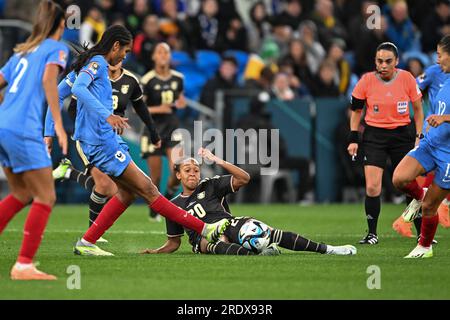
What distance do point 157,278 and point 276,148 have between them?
38.0 ft

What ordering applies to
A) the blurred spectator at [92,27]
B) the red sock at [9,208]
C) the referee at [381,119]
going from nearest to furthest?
the red sock at [9,208], the referee at [381,119], the blurred spectator at [92,27]

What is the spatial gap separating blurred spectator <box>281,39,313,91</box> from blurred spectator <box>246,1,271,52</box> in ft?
4.20

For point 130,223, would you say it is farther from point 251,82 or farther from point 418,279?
point 418,279

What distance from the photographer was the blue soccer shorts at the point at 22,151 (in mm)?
8414

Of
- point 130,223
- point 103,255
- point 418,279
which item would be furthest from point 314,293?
point 130,223

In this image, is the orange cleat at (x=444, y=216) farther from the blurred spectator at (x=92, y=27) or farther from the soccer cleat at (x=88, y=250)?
the blurred spectator at (x=92, y=27)

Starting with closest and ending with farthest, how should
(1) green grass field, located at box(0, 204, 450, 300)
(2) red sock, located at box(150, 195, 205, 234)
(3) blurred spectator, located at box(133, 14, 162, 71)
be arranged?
(1) green grass field, located at box(0, 204, 450, 300), (2) red sock, located at box(150, 195, 205, 234), (3) blurred spectator, located at box(133, 14, 162, 71)

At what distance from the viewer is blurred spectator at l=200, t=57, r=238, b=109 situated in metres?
21.1

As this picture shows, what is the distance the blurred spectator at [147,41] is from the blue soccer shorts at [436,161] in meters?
10.5

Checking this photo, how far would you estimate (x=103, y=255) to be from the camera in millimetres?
10648

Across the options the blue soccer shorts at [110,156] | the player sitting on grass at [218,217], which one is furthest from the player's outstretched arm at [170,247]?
the blue soccer shorts at [110,156]

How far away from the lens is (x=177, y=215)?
33.5 feet

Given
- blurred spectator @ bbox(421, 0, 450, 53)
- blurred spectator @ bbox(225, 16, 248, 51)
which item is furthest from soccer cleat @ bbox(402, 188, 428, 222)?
blurred spectator @ bbox(421, 0, 450, 53)

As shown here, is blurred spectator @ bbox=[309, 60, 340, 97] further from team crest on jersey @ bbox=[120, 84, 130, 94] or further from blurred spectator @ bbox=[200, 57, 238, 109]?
team crest on jersey @ bbox=[120, 84, 130, 94]
